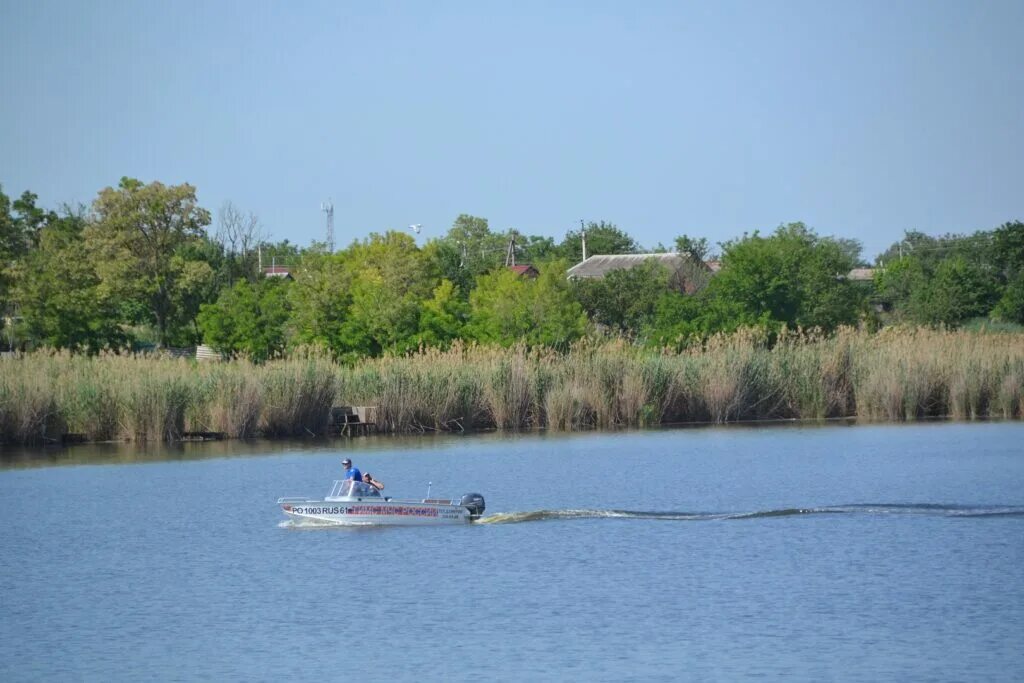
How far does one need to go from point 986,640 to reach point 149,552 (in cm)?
1473

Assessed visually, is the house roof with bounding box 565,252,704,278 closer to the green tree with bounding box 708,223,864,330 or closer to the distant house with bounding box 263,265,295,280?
the green tree with bounding box 708,223,864,330

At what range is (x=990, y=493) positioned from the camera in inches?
1148

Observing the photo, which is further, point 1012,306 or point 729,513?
point 1012,306

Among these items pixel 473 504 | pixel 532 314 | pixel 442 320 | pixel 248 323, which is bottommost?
pixel 473 504

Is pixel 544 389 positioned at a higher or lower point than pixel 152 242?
lower

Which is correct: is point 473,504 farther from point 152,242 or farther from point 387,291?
point 152,242

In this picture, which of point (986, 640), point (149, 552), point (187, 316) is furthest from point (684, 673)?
point (187, 316)

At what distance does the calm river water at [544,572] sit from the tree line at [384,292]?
2211 cm

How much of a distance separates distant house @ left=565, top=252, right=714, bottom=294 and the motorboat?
4848 centimetres

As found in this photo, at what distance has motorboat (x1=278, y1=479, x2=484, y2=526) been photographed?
27312 millimetres

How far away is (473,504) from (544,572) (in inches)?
176

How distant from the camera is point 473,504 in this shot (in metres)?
27.4

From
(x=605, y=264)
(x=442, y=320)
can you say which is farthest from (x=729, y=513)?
(x=605, y=264)

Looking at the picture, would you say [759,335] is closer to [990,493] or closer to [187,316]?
[990,493]
